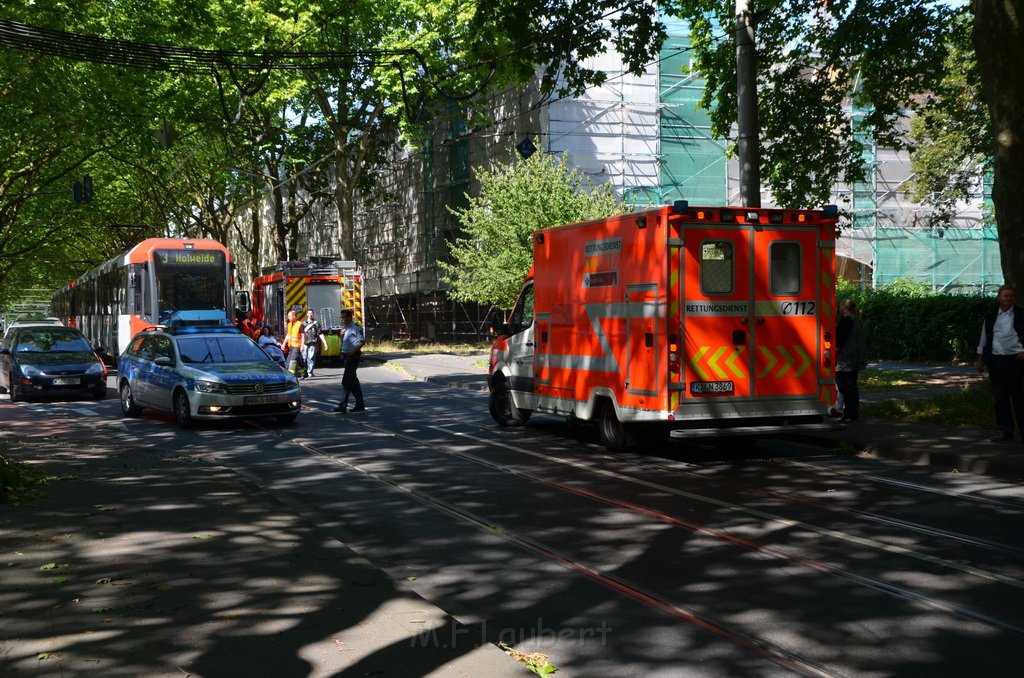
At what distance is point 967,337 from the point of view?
26188 mm

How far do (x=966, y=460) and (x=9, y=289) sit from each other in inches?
3383

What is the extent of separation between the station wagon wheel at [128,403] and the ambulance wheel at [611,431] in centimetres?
894

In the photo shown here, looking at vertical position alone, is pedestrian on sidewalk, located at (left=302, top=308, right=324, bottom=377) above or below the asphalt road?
above

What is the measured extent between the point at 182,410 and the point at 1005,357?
1140 centimetres

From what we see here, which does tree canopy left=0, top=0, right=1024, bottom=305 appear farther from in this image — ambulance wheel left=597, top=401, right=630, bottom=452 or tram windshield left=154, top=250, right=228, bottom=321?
ambulance wheel left=597, top=401, right=630, bottom=452

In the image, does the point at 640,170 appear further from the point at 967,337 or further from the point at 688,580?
the point at 688,580

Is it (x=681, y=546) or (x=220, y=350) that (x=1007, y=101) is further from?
(x=220, y=350)

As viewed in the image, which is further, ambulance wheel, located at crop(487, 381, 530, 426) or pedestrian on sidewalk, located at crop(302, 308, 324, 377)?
pedestrian on sidewalk, located at crop(302, 308, 324, 377)

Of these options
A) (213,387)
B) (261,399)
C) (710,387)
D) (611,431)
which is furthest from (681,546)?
(213,387)

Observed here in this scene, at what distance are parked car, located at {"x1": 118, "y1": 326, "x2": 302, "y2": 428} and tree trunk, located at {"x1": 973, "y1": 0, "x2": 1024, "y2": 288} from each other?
10363 mm

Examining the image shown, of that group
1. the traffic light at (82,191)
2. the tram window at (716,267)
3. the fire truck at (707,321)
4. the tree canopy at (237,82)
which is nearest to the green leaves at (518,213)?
the tree canopy at (237,82)

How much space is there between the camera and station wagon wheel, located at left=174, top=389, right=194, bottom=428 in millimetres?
16172

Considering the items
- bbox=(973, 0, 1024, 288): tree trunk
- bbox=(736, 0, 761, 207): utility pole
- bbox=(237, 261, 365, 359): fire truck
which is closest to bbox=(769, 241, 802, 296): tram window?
bbox=(736, 0, 761, 207): utility pole

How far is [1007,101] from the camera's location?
13688mm
